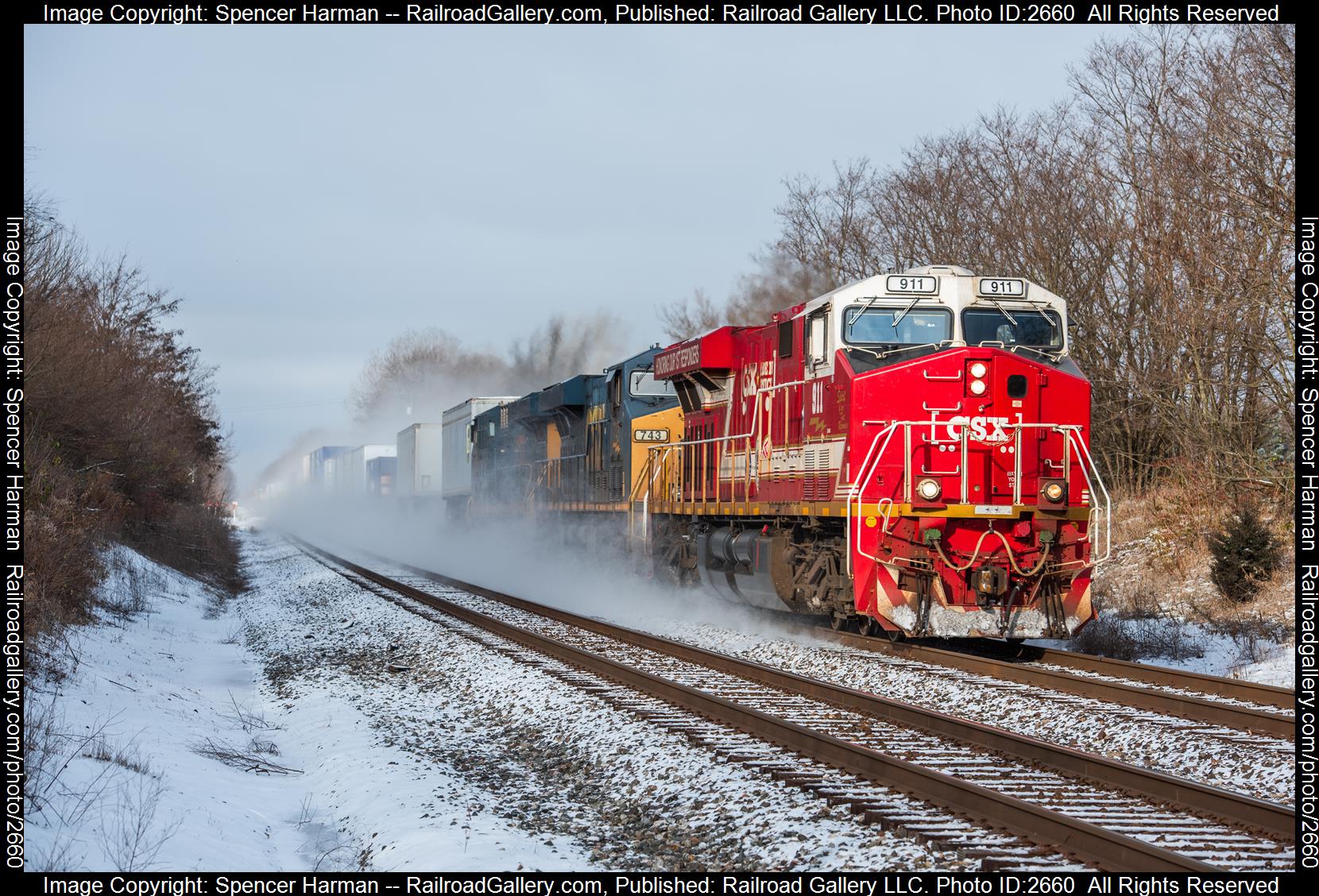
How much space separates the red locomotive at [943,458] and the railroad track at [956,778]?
1978 mm

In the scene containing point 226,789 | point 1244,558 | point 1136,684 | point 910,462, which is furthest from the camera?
point 1244,558

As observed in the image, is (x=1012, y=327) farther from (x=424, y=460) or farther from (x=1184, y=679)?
(x=424, y=460)

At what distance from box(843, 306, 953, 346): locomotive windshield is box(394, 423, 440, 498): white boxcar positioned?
31.3m

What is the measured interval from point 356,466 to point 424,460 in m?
19.2

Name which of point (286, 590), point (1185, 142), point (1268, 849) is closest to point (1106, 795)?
point (1268, 849)

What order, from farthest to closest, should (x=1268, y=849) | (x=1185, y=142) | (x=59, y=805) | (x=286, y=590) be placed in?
1. (x=286, y=590)
2. (x=1185, y=142)
3. (x=59, y=805)
4. (x=1268, y=849)

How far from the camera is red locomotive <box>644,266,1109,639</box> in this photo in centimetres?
1169

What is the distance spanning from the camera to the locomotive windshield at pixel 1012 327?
40.3 ft

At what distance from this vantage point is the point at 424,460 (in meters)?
43.8

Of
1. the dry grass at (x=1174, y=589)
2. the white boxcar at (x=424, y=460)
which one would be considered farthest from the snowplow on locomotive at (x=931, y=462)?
the white boxcar at (x=424, y=460)

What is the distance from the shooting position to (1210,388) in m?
20.3

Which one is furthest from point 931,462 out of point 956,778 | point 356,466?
point 356,466

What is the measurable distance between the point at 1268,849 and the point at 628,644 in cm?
865
